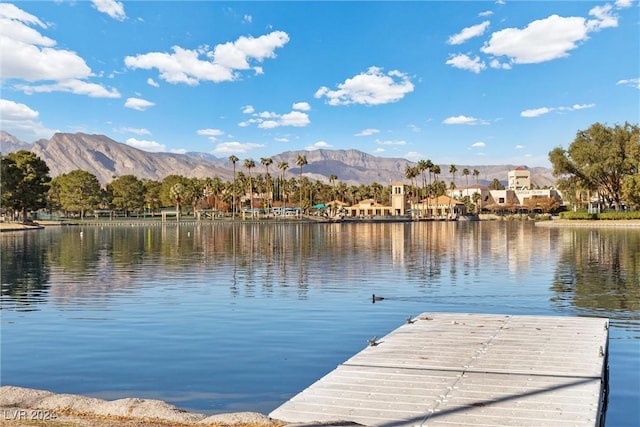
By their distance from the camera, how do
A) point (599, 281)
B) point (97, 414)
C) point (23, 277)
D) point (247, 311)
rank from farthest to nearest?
1. point (23, 277)
2. point (599, 281)
3. point (247, 311)
4. point (97, 414)

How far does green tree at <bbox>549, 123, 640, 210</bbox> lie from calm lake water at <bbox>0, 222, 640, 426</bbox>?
87.8 metres

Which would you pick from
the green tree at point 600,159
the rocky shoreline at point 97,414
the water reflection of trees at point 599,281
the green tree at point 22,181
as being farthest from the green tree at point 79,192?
the rocky shoreline at point 97,414

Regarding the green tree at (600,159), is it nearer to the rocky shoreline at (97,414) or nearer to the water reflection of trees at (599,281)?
the water reflection of trees at (599,281)

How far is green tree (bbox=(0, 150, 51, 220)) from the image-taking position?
126 m

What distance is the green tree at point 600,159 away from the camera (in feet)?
433

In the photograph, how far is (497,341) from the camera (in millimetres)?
16594

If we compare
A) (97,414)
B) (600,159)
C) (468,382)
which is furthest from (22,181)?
(468,382)

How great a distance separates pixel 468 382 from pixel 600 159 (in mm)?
135202

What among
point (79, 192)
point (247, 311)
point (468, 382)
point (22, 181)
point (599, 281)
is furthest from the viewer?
point (79, 192)

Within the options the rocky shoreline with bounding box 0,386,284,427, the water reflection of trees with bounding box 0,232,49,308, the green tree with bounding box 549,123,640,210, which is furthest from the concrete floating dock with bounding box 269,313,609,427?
the green tree with bounding box 549,123,640,210

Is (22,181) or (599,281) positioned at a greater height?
(22,181)

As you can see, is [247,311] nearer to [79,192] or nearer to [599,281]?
[599,281]

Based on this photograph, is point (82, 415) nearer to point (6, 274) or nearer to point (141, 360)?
point (141, 360)

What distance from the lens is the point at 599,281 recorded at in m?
34.4
